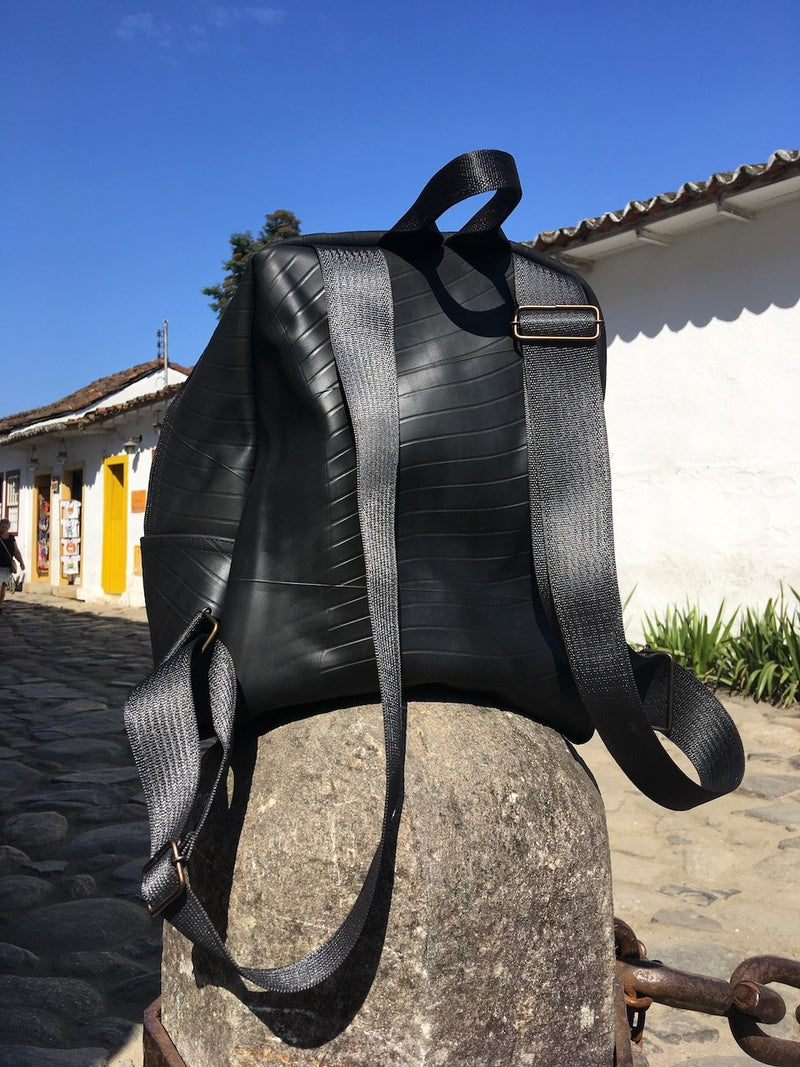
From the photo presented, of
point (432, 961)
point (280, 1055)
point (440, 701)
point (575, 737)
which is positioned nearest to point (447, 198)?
point (440, 701)

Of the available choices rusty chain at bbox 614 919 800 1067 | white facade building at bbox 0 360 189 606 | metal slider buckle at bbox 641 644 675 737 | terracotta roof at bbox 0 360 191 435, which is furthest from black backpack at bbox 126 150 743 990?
terracotta roof at bbox 0 360 191 435

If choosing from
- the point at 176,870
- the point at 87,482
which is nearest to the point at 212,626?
the point at 176,870

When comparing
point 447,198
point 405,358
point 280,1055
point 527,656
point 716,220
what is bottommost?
point 280,1055

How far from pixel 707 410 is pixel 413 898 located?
688cm

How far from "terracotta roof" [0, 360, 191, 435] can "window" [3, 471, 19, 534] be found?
1200 mm

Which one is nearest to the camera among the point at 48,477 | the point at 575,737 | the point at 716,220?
the point at 575,737

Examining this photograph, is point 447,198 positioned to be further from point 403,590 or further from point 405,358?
point 403,590

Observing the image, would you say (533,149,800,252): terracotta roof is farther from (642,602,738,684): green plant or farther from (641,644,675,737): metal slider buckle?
(641,644,675,737): metal slider buckle

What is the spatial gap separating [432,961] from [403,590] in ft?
1.49

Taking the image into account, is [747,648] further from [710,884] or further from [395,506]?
[395,506]

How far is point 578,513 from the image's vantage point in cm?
130

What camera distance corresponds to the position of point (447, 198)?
49.5 inches

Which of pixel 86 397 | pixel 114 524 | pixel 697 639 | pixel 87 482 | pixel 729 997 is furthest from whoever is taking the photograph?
pixel 86 397

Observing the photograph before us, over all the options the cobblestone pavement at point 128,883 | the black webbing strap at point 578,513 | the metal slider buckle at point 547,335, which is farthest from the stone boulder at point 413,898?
the cobblestone pavement at point 128,883
